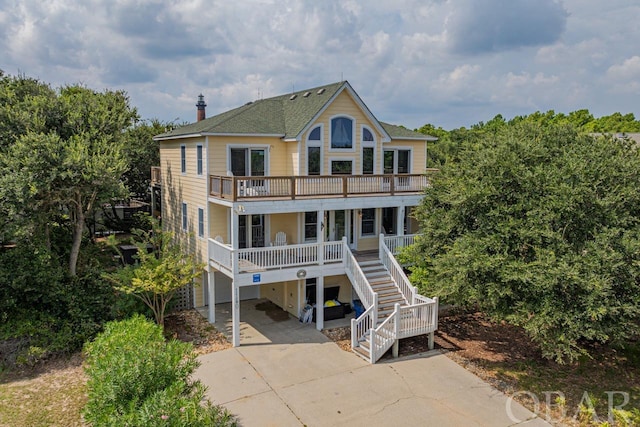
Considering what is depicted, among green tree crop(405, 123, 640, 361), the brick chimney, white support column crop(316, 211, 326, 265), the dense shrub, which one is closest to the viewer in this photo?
green tree crop(405, 123, 640, 361)

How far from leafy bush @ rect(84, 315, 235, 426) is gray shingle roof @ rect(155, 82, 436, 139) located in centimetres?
936

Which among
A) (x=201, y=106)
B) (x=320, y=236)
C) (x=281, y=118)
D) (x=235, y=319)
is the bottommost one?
(x=235, y=319)

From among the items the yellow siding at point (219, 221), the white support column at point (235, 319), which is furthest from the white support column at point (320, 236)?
the yellow siding at point (219, 221)

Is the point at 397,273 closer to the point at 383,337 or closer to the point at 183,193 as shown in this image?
the point at 383,337

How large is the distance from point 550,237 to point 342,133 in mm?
9570

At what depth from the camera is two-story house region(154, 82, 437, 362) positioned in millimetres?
15406

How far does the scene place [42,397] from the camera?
38.8 ft

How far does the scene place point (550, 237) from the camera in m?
11.4

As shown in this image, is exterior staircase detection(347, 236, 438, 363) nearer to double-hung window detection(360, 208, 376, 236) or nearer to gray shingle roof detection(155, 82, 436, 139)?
double-hung window detection(360, 208, 376, 236)

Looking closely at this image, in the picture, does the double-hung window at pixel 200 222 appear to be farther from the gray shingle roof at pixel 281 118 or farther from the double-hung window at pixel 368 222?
the double-hung window at pixel 368 222

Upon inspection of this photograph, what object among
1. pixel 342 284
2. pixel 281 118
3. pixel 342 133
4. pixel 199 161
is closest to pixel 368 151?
pixel 342 133

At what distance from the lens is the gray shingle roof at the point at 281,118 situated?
1750 cm

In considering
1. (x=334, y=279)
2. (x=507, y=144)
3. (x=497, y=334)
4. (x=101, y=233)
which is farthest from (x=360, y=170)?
(x=101, y=233)

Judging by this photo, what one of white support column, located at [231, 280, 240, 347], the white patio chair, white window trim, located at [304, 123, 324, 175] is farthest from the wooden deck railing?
white support column, located at [231, 280, 240, 347]
